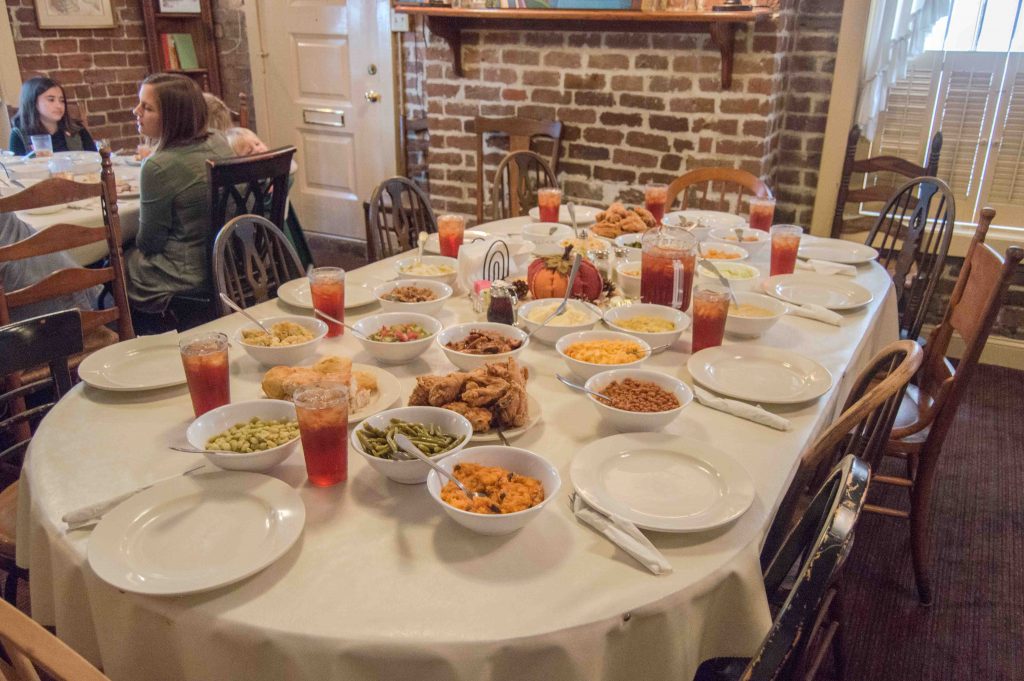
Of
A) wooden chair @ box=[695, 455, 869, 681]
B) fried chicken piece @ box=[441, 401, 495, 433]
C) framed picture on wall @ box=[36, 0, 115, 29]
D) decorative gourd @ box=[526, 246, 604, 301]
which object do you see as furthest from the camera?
framed picture on wall @ box=[36, 0, 115, 29]

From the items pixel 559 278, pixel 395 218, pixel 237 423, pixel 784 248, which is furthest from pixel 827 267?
pixel 237 423

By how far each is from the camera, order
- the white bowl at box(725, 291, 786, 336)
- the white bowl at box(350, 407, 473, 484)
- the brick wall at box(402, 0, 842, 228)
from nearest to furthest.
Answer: the white bowl at box(350, 407, 473, 484) → the white bowl at box(725, 291, 786, 336) → the brick wall at box(402, 0, 842, 228)

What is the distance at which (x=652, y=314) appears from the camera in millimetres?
1785

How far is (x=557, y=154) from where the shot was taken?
377cm

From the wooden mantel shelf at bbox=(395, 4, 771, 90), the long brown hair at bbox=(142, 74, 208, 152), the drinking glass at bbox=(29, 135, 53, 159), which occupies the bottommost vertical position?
the drinking glass at bbox=(29, 135, 53, 159)

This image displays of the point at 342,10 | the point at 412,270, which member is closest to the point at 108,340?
the point at 412,270

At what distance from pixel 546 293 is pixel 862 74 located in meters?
2.31

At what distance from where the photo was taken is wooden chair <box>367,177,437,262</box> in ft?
8.37

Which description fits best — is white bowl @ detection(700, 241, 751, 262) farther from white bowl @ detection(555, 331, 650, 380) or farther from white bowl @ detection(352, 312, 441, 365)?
white bowl @ detection(352, 312, 441, 365)

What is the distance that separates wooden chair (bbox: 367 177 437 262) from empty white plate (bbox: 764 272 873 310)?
1.23m

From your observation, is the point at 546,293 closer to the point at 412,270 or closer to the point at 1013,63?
the point at 412,270

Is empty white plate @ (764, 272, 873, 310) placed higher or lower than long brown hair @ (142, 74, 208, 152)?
lower

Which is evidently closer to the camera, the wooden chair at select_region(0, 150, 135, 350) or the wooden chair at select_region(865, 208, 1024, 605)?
the wooden chair at select_region(865, 208, 1024, 605)

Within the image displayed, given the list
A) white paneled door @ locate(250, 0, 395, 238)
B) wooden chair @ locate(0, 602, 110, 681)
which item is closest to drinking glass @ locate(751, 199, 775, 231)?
wooden chair @ locate(0, 602, 110, 681)
